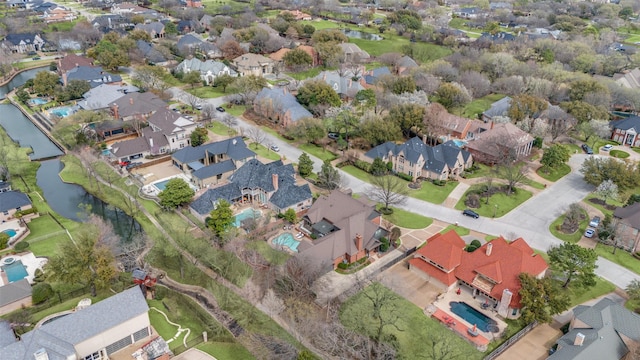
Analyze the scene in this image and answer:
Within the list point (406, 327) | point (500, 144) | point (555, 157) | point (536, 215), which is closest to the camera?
point (406, 327)

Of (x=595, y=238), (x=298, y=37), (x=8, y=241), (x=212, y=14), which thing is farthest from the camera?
(x=212, y=14)

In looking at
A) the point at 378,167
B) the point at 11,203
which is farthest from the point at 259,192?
the point at 11,203

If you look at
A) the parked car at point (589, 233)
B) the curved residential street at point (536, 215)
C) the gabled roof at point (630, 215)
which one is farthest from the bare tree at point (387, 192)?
the gabled roof at point (630, 215)

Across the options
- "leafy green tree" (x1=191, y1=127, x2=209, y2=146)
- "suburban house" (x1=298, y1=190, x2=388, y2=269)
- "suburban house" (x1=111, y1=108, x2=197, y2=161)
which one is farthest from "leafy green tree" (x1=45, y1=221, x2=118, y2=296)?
"leafy green tree" (x1=191, y1=127, x2=209, y2=146)

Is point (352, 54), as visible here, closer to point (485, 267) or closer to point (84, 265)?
point (485, 267)

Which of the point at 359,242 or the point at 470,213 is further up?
the point at 359,242

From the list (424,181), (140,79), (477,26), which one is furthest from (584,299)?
(477,26)

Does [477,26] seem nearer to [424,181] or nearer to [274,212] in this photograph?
[424,181]

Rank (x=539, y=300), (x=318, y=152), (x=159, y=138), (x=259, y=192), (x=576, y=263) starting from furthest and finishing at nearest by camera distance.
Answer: (x=318, y=152) → (x=159, y=138) → (x=259, y=192) → (x=576, y=263) → (x=539, y=300)
